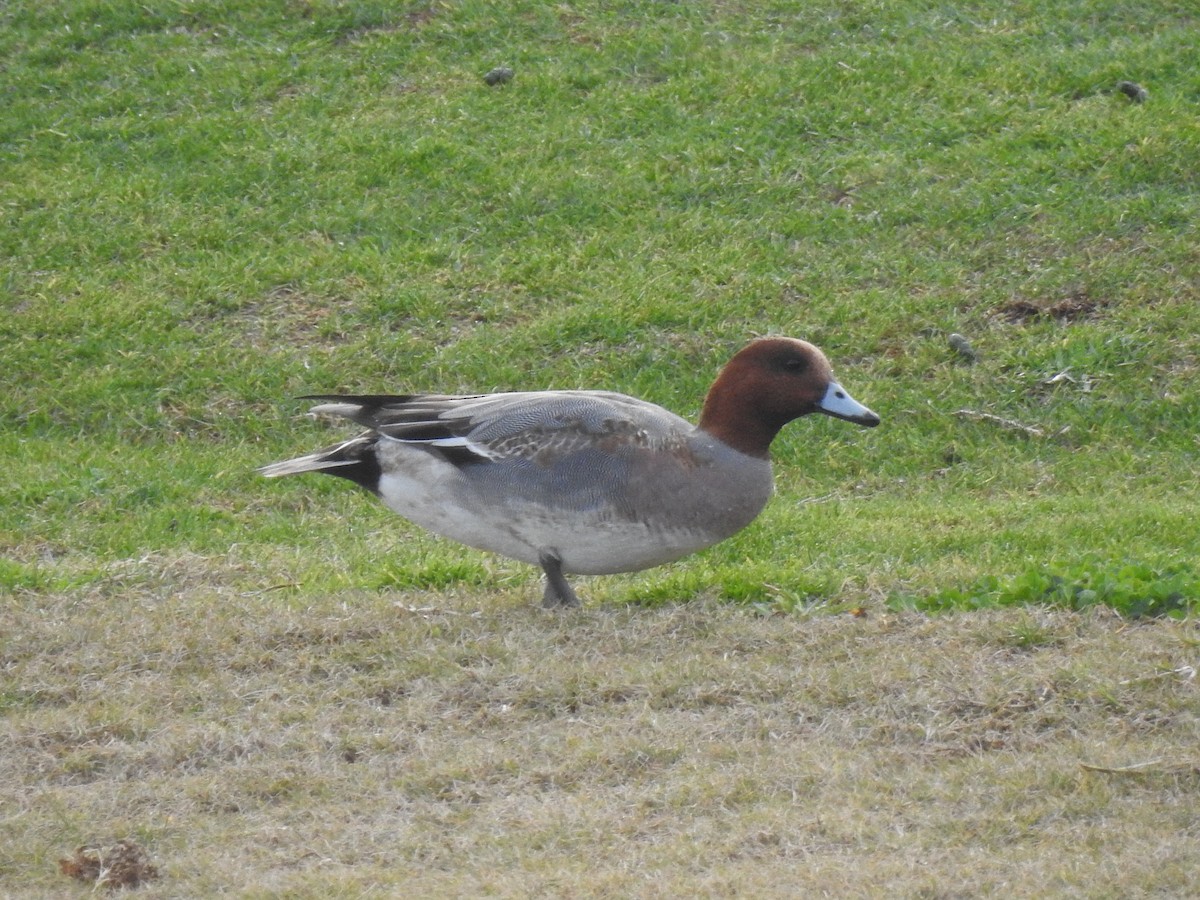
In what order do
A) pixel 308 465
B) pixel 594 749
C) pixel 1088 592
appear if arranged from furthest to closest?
1. pixel 308 465
2. pixel 1088 592
3. pixel 594 749

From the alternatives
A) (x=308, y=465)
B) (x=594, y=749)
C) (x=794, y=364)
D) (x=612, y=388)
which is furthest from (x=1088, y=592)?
(x=612, y=388)

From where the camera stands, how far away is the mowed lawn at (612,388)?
3834 millimetres

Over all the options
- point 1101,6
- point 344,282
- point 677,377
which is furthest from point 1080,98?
point 344,282

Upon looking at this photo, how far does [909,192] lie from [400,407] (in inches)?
184

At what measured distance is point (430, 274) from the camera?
905cm

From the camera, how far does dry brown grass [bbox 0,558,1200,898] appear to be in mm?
3562

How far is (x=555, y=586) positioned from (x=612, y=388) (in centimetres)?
272

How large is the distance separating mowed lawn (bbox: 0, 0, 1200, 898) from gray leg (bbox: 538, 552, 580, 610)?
11 cm

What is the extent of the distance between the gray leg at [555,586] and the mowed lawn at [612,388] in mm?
108

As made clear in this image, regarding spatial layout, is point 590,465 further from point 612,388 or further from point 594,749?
point 612,388

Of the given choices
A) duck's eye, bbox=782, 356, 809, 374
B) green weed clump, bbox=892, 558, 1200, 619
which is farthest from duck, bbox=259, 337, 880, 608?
green weed clump, bbox=892, 558, 1200, 619

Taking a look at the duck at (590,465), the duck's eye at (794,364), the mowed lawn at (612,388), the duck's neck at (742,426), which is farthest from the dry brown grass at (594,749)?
the duck's eye at (794,364)

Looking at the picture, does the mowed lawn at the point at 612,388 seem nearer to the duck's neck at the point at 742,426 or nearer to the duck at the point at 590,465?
the duck at the point at 590,465

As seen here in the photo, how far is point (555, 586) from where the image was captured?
541cm
